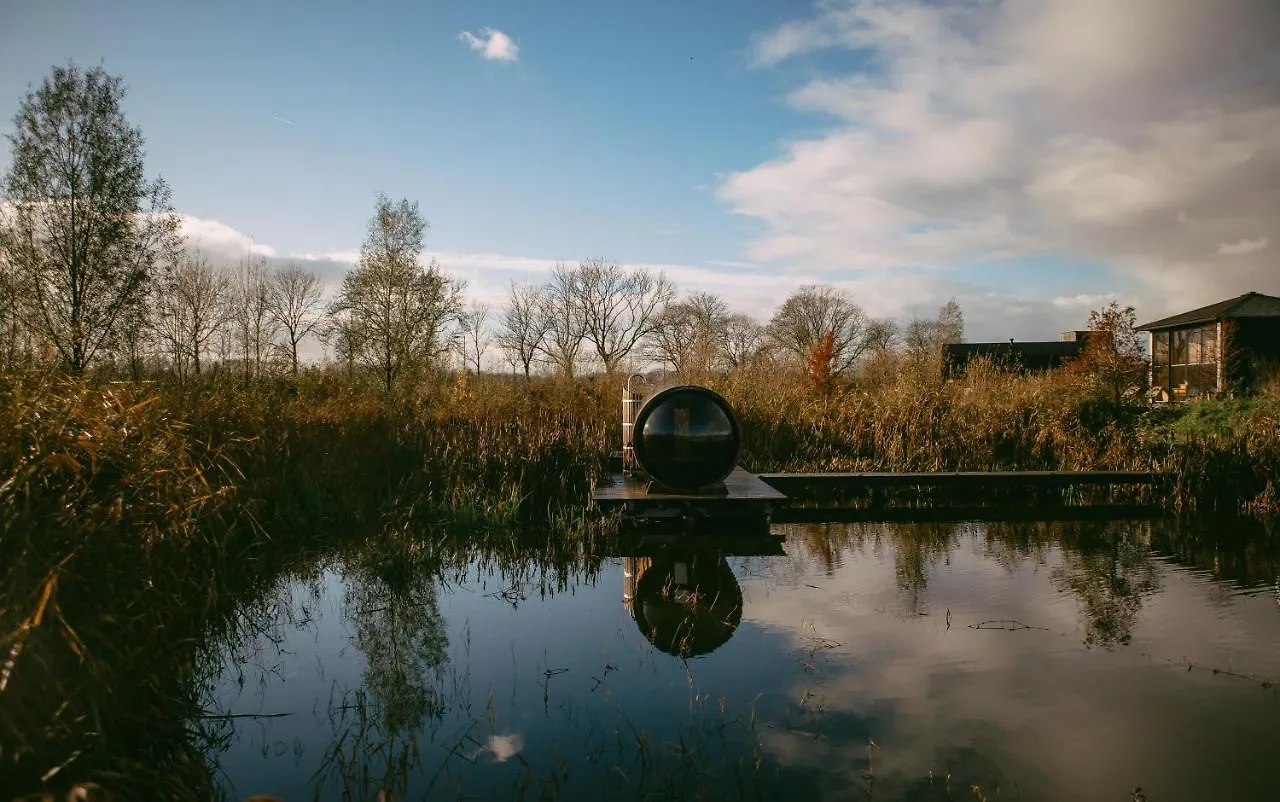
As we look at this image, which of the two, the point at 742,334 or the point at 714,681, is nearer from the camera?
the point at 714,681

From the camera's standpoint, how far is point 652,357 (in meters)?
47.2

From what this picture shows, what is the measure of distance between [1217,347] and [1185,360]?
3948 millimetres

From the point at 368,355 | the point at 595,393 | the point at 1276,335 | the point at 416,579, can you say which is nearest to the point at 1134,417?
the point at 595,393

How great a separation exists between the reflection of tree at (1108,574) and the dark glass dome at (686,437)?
341 cm

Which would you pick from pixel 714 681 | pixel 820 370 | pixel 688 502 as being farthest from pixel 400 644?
pixel 820 370

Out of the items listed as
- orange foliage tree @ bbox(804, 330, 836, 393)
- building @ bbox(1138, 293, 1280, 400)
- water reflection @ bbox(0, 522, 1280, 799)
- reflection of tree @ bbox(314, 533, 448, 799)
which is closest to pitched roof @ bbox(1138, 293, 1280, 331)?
building @ bbox(1138, 293, 1280, 400)

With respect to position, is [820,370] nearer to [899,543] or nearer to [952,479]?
[952,479]

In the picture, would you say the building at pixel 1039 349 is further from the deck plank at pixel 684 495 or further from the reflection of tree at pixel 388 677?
the reflection of tree at pixel 388 677

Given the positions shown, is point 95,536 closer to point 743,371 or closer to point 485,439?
point 485,439

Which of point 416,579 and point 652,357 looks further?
point 652,357

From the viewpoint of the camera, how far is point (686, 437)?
7949 millimetres

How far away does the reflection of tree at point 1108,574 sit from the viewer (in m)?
5.45

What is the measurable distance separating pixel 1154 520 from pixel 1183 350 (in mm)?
28384

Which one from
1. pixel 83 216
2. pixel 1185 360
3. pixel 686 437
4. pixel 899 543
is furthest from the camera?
pixel 1185 360
